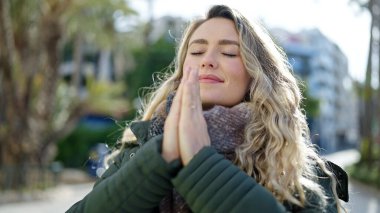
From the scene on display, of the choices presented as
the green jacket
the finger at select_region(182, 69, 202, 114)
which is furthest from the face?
the green jacket

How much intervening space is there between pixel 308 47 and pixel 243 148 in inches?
2855

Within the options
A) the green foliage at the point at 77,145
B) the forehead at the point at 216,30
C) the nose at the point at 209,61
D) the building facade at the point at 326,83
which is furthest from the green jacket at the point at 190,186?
the building facade at the point at 326,83

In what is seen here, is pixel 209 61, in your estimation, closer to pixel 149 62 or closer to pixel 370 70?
pixel 370 70

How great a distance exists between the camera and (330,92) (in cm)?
9175

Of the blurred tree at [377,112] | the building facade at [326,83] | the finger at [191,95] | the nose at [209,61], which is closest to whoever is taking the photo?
the finger at [191,95]

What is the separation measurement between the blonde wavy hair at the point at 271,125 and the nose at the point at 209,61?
10cm

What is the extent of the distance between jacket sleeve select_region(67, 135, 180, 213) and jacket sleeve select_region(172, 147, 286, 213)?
1.9 inches

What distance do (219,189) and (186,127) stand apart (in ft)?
0.66

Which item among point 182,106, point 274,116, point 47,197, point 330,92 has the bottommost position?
point 330,92

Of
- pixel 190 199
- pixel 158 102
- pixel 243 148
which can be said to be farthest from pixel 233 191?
pixel 158 102

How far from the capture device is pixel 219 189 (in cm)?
144

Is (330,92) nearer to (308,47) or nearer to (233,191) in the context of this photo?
(308,47)

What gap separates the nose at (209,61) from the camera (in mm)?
1822

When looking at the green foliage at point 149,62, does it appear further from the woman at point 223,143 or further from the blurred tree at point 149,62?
the woman at point 223,143
